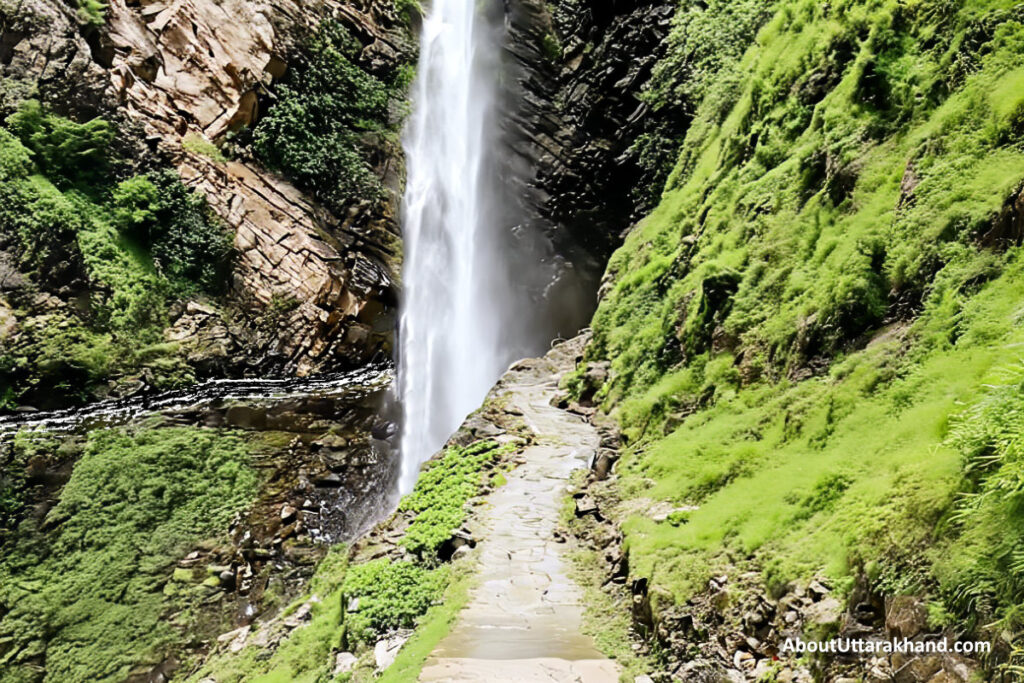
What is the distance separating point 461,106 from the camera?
22.8 metres

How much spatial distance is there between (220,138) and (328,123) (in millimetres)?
3560

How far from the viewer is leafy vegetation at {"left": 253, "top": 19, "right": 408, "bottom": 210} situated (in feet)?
66.3

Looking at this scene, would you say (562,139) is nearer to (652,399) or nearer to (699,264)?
(699,264)

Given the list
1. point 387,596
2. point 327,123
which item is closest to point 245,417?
point 327,123

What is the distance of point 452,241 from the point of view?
2109 centimetres

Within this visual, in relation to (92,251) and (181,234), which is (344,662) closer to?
(92,251)

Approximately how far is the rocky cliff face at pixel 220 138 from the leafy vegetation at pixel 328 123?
532mm

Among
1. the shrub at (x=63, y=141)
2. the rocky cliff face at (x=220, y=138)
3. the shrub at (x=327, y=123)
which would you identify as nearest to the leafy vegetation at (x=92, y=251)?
the shrub at (x=63, y=141)

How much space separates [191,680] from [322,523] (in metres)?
4.07

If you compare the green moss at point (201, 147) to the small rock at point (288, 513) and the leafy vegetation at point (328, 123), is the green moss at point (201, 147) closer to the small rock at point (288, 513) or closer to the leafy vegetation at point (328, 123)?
the leafy vegetation at point (328, 123)

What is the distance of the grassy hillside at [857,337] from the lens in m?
3.52

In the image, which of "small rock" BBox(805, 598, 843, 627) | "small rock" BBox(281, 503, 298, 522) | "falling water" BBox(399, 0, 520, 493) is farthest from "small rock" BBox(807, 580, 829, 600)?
"falling water" BBox(399, 0, 520, 493)

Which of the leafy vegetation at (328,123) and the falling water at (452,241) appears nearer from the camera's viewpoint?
the falling water at (452,241)

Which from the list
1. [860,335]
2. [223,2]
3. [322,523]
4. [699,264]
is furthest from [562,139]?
[860,335]
